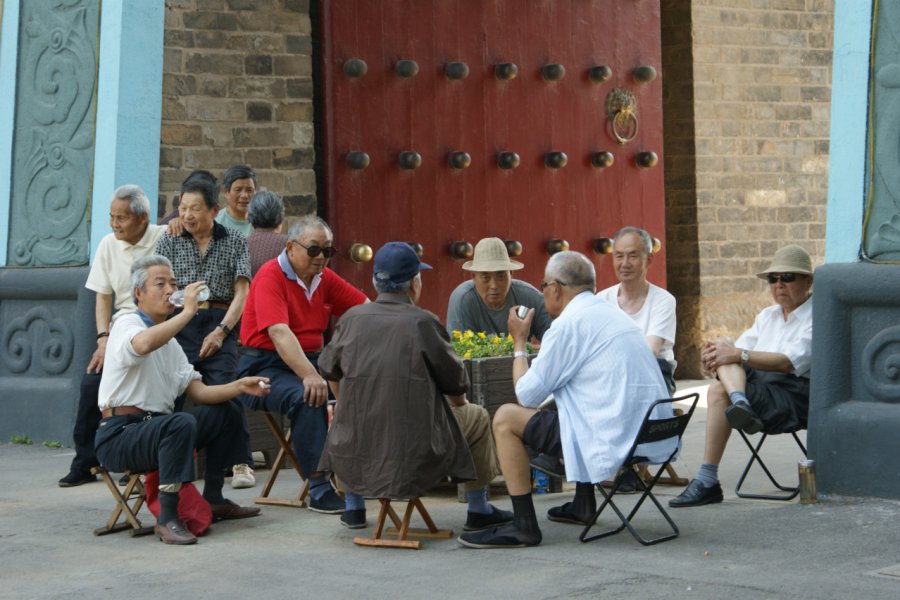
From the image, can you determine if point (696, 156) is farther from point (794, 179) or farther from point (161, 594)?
point (161, 594)

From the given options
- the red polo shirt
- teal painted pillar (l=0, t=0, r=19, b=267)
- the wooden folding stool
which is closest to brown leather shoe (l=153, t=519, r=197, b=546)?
the wooden folding stool

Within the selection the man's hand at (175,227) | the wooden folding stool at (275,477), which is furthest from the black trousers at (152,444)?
the man's hand at (175,227)

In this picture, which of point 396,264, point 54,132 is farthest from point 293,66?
point 396,264

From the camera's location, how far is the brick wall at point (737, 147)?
1262cm

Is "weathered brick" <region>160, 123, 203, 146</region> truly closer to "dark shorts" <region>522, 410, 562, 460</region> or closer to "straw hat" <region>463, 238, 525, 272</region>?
"straw hat" <region>463, 238, 525, 272</region>

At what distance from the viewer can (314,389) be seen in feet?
22.5

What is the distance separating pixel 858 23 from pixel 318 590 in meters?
3.82

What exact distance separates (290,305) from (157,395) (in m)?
0.99

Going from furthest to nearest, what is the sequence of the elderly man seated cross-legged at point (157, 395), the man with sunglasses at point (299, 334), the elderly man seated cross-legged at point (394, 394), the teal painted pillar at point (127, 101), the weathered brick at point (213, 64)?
the weathered brick at point (213, 64) < the teal painted pillar at point (127, 101) < the man with sunglasses at point (299, 334) < the elderly man seated cross-legged at point (157, 395) < the elderly man seated cross-legged at point (394, 394)

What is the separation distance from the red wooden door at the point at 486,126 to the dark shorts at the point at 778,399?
401 cm

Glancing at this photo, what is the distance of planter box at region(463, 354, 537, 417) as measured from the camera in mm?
7172

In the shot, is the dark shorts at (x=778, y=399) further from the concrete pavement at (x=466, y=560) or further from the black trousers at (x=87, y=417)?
the black trousers at (x=87, y=417)

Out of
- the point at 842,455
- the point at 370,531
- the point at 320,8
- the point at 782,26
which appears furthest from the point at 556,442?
the point at 782,26

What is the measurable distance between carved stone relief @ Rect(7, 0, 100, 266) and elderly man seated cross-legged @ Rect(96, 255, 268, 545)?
119 inches
